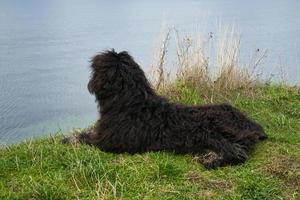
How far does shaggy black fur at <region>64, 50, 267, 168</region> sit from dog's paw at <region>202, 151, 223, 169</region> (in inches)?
3.4

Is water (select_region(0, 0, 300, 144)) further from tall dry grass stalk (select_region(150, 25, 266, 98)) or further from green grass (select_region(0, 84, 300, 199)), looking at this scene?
green grass (select_region(0, 84, 300, 199))

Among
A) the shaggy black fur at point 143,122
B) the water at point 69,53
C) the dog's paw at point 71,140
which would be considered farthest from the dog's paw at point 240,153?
the water at point 69,53

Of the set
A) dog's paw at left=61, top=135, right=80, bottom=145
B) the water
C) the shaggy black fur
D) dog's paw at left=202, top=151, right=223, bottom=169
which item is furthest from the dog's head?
the water

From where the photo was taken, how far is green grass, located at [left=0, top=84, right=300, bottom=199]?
4441 mm

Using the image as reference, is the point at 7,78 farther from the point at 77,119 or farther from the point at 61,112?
the point at 77,119

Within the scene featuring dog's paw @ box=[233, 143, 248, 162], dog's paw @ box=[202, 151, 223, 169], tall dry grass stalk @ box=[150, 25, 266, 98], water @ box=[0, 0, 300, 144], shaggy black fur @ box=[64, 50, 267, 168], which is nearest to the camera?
dog's paw @ box=[202, 151, 223, 169]

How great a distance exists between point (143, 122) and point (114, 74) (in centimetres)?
61

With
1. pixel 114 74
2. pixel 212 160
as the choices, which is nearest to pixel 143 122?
pixel 114 74

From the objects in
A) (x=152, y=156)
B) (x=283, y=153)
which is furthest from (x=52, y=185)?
(x=283, y=153)

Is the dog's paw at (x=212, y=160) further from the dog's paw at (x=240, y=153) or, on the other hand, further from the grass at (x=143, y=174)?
the dog's paw at (x=240, y=153)

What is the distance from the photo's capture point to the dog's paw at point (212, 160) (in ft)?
17.3

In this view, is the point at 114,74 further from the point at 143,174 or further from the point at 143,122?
the point at 143,174

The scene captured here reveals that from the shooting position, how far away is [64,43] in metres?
19.5

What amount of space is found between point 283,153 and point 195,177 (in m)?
1.33
